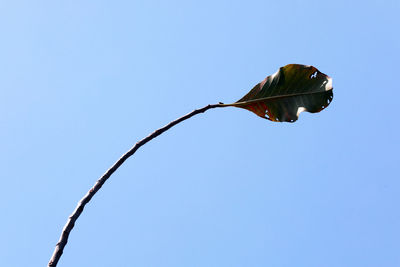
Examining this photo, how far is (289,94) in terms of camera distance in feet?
14.5

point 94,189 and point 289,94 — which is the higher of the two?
point 289,94

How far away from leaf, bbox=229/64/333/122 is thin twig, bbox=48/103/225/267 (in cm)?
78

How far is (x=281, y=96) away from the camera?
439cm

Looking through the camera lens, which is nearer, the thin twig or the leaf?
the thin twig

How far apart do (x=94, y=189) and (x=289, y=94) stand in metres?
2.20

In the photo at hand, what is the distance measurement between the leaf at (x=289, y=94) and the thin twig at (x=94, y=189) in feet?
2.55

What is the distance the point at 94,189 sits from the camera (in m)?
3.12

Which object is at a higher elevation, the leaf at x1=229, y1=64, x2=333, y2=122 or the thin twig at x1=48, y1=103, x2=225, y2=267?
the leaf at x1=229, y1=64, x2=333, y2=122

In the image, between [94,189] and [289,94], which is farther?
[289,94]

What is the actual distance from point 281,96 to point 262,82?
0.24 m

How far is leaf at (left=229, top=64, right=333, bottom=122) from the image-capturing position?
4305mm

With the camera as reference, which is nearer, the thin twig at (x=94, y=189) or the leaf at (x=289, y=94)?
the thin twig at (x=94, y=189)

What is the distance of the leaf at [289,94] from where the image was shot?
4.30m

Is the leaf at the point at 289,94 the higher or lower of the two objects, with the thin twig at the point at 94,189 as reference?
higher
